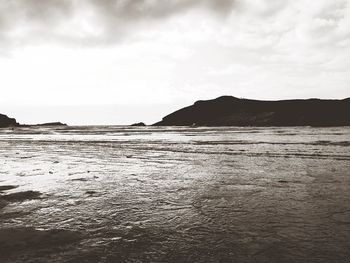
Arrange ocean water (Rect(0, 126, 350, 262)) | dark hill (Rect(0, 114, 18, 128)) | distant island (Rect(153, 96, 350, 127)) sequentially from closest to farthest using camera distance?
ocean water (Rect(0, 126, 350, 262))
distant island (Rect(153, 96, 350, 127))
dark hill (Rect(0, 114, 18, 128))

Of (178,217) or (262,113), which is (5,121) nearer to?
(262,113)

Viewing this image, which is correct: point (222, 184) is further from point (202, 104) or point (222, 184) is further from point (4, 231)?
point (202, 104)

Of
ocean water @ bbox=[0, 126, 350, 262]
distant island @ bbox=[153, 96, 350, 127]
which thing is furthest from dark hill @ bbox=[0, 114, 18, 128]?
ocean water @ bbox=[0, 126, 350, 262]

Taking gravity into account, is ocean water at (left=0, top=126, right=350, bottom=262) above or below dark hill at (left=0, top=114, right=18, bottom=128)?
below

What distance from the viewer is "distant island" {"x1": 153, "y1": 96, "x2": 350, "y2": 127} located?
277 ft

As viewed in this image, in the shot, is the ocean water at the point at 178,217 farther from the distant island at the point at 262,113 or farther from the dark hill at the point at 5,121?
the dark hill at the point at 5,121

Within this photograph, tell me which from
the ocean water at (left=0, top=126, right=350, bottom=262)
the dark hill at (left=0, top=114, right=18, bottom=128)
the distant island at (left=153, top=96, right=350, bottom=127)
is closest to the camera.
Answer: the ocean water at (left=0, top=126, right=350, bottom=262)

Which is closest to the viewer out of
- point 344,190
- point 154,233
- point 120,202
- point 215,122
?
point 154,233

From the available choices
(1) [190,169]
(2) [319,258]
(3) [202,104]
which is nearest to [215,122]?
(3) [202,104]

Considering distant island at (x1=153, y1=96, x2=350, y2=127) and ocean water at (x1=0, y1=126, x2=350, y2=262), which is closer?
ocean water at (x1=0, y1=126, x2=350, y2=262)

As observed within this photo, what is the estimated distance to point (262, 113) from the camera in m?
104

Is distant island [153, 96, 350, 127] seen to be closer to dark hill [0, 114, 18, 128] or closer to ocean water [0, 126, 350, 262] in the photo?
ocean water [0, 126, 350, 262]

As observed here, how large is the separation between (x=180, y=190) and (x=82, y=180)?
10.3 ft

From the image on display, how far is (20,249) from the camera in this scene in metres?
4.07
